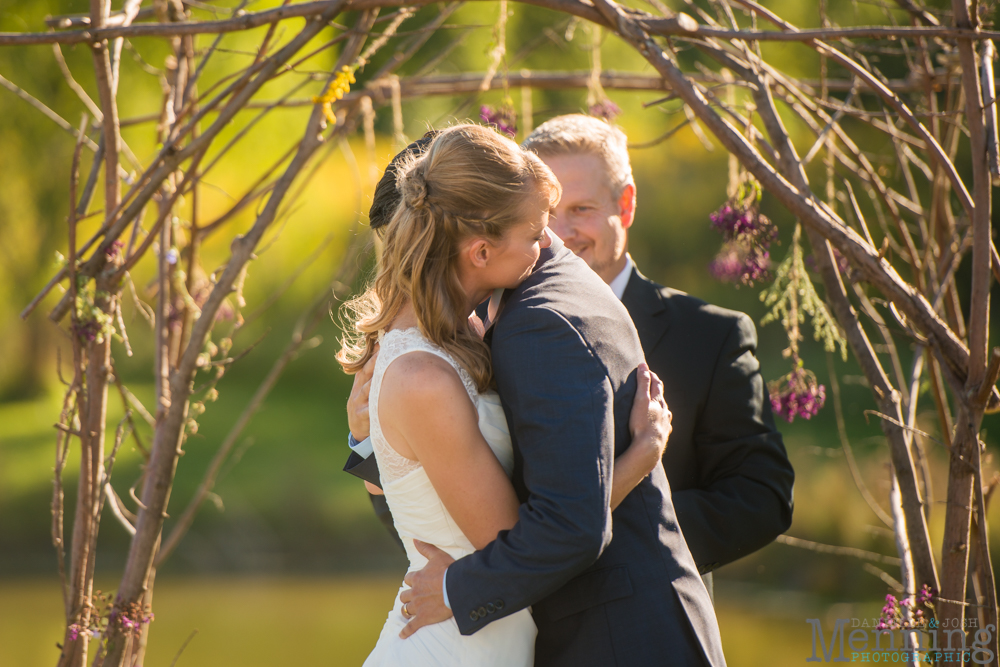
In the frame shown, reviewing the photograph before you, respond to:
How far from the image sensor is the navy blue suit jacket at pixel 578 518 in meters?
1.15

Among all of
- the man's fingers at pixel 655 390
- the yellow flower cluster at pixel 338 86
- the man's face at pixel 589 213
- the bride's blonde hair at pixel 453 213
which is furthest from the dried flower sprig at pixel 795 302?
the yellow flower cluster at pixel 338 86

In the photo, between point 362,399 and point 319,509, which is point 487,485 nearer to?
point 362,399

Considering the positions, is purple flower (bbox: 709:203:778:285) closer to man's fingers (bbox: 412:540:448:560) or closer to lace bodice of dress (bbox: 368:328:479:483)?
lace bodice of dress (bbox: 368:328:479:483)

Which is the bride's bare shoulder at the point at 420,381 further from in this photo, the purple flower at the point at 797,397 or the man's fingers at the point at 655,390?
the purple flower at the point at 797,397

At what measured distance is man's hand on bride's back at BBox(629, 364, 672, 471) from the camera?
1.26m

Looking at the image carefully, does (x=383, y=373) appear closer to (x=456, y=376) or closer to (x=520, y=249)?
(x=456, y=376)

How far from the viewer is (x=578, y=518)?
1133mm

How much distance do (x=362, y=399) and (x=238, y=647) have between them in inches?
223

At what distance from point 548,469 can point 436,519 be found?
25cm

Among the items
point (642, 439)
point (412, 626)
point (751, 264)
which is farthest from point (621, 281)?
point (412, 626)

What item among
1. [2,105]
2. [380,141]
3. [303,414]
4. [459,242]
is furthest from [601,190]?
[380,141]

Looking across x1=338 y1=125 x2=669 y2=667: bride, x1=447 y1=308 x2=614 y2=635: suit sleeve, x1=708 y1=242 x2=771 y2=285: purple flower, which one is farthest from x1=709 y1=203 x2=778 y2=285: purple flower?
x1=447 y1=308 x2=614 y2=635: suit sleeve

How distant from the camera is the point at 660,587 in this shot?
1270mm

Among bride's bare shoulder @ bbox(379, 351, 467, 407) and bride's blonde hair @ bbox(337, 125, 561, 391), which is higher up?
bride's blonde hair @ bbox(337, 125, 561, 391)
